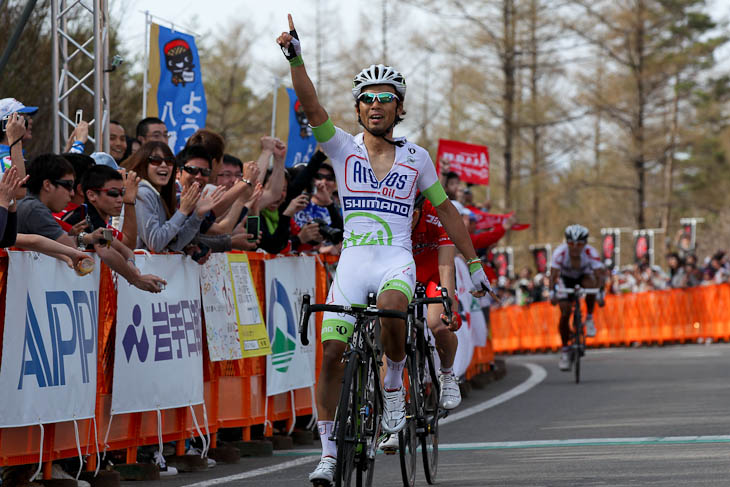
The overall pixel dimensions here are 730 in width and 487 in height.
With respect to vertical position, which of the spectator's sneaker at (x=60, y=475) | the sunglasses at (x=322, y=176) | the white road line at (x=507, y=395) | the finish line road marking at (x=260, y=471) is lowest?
the white road line at (x=507, y=395)

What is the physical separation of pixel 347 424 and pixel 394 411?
89 cm

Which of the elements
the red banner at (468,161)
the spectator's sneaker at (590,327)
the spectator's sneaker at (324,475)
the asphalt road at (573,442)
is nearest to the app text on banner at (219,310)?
the asphalt road at (573,442)

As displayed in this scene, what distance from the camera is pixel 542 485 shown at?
7812 millimetres

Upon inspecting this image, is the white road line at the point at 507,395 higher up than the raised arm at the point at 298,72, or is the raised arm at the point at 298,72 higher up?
the raised arm at the point at 298,72

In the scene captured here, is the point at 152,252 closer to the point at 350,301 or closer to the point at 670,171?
the point at 350,301

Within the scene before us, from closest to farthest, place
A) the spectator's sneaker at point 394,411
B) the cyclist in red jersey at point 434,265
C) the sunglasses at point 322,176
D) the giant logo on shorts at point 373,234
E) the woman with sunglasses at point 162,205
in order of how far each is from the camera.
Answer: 1. the spectator's sneaker at point 394,411
2. the giant logo on shorts at point 373,234
3. the cyclist in red jersey at point 434,265
4. the woman with sunglasses at point 162,205
5. the sunglasses at point 322,176

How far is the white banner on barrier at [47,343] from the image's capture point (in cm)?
753

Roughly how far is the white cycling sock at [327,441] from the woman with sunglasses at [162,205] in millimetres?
2590

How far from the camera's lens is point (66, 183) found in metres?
8.49

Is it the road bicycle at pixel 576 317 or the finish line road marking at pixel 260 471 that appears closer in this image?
the finish line road marking at pixel 260 471

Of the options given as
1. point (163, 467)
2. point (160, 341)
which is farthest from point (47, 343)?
point (163, 467)

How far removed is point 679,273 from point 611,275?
9.10 metres

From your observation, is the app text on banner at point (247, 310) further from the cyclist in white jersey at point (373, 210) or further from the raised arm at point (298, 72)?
the raised arm at point (298, 72)

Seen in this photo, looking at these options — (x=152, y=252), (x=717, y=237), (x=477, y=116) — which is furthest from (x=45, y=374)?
(x=717, y=237)
